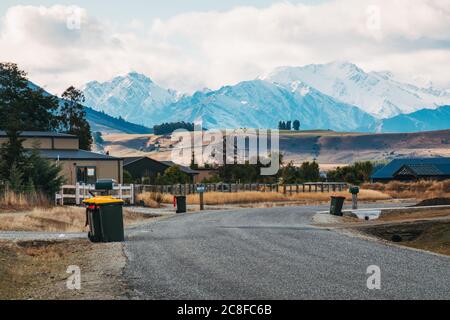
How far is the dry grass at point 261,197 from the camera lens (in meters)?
59.9

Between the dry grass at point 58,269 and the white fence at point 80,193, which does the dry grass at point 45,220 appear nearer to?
the dry grass at point 58,269

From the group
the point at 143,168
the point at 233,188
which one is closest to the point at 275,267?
the point at 233,188

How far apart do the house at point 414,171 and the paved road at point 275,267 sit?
296 feet

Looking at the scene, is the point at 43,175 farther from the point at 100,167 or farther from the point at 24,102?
the point at 24,102

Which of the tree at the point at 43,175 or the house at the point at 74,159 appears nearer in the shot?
the tree at the point at 43,175

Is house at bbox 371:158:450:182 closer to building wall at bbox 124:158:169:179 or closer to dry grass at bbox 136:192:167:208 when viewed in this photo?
building wall at bbox 124:158:169:179

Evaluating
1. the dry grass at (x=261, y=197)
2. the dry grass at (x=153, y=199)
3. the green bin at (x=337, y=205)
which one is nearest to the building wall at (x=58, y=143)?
the dry grass at (x=261, y=197)

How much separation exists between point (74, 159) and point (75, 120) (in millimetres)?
32690

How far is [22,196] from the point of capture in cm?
3728

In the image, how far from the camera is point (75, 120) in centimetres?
9938

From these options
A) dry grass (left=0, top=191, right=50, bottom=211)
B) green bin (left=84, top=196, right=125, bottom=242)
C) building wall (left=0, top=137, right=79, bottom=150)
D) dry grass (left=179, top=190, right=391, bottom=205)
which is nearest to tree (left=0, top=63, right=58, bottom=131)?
building wall (left=0, top=137, right=79, bottom=150)

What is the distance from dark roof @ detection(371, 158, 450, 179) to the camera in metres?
113
